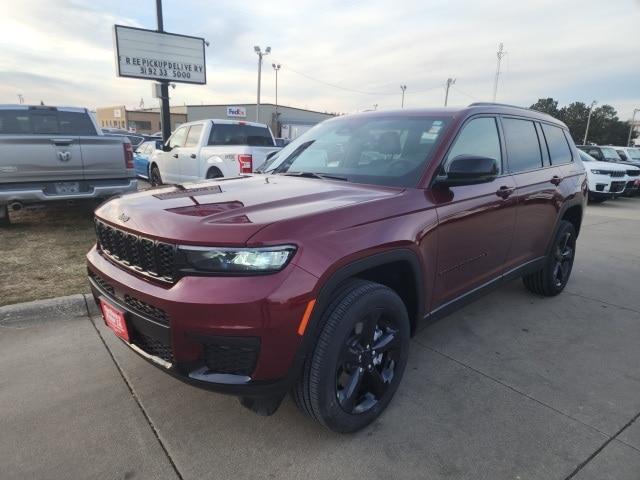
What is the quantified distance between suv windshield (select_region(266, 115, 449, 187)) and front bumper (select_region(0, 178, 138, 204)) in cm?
366

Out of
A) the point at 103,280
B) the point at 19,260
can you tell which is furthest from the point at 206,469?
the point at 19,260

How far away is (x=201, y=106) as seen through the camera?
6275cm

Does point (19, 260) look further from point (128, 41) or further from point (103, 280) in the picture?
point (128, 41)

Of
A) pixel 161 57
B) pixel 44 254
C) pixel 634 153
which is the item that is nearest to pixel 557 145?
pixel 44 254

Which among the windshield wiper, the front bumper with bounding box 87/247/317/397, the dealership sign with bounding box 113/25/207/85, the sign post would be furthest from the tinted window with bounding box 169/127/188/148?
the front bumper with bounding box 87/247/317/397

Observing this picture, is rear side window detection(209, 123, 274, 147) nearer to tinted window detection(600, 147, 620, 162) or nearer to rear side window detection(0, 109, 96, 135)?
rear side window detection(0, 109, 96, 135)

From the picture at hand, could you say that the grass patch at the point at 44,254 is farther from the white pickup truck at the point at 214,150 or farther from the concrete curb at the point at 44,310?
the white pickup truck at the point at 214,150

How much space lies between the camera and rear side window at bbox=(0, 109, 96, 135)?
20.6 feet

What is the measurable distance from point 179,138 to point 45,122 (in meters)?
3.64

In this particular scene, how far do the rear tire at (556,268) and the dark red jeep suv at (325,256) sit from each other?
932mm

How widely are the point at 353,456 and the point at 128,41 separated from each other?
14471 mm

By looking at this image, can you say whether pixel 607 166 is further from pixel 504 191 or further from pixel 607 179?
pixel 504 191

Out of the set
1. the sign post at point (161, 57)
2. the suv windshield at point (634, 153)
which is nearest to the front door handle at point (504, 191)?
the sign post at point (161, 57)

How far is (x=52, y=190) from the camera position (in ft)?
19.8
